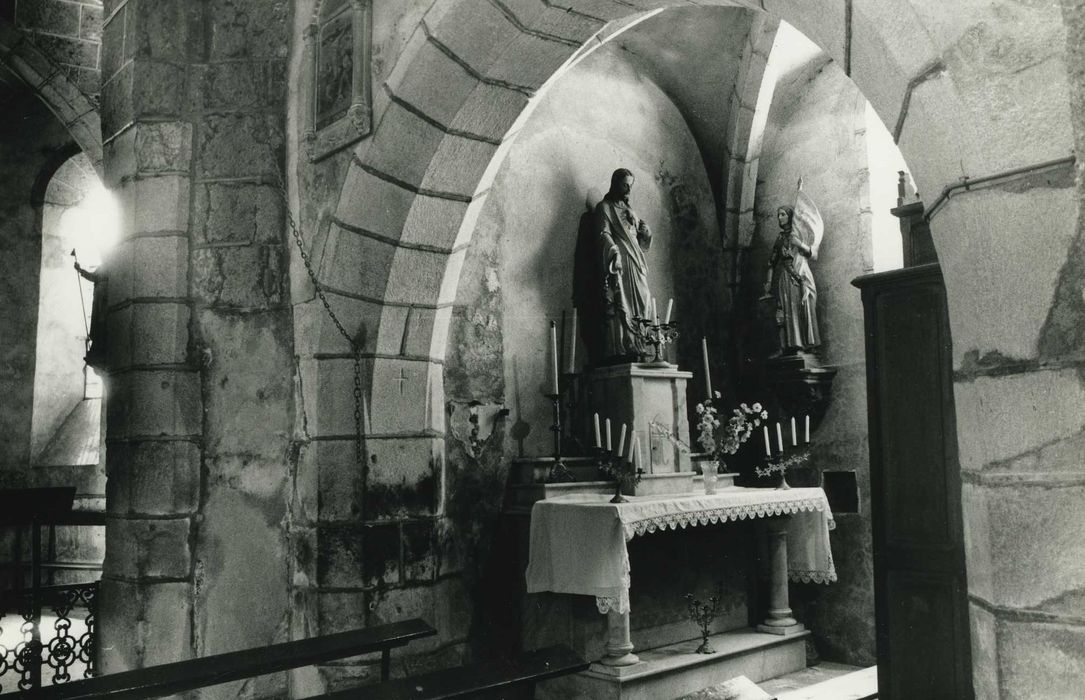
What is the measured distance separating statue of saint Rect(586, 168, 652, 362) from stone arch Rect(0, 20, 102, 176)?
409 cm

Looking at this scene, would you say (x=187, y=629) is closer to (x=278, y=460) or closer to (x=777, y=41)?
(x=278, y=460)

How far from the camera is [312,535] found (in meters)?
3.85

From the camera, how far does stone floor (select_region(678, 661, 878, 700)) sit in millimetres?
4586

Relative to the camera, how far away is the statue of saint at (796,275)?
5.82 metres

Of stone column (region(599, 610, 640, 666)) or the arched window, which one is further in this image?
the arched window

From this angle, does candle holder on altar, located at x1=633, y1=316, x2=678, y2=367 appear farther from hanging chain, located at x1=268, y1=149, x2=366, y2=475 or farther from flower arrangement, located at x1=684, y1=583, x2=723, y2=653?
hanging chain, located at x1=268, y1=149, x2=366, y2=475

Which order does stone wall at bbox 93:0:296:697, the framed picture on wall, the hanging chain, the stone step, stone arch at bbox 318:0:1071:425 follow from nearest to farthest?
stone arch at bbox 318:0:1071:425
the framed picture on wall
the hanging chain
stone wall at bbox 93:0:296:697
the stone step

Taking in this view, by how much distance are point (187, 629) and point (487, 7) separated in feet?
9.57

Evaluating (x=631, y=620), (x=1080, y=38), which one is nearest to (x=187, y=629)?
(x=631, y=620)

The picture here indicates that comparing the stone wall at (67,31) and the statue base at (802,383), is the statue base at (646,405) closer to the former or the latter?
the statue base at (802,383)

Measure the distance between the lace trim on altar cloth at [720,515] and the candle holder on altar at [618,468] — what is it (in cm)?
32

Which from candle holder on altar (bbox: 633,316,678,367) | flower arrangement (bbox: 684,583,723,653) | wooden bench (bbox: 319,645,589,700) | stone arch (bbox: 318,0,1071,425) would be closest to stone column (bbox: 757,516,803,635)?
flower arrangement (bbox: 684,583,723,653)

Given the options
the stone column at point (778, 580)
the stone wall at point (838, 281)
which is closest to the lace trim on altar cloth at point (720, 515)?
the stone column at point (778, 580)

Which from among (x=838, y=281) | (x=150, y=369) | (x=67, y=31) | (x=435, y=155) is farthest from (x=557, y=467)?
(x=67, y=31)
